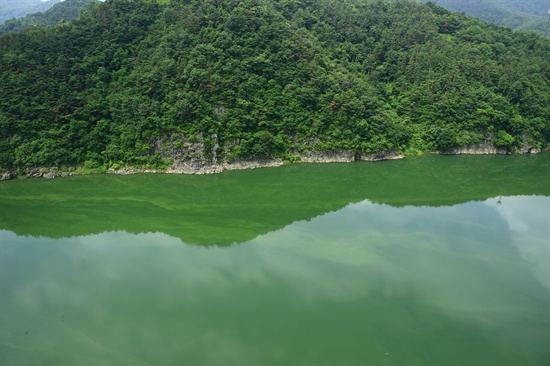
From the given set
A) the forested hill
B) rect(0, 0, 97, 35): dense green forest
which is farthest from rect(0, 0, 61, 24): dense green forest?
the forested hill

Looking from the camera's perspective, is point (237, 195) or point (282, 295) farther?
point (237, 195)

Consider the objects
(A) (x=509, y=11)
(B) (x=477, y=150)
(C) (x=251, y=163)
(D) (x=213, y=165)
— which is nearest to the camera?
(D) (x=213, y=165)

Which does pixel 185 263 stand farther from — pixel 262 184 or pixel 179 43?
pixel 179 43

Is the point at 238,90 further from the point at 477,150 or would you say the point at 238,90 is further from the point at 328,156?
the point at 477,150

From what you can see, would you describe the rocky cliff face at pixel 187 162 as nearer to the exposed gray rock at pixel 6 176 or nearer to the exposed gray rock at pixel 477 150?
the exposed gray rock at pixel 6 176

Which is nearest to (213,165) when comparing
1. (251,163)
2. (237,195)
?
(251,163)

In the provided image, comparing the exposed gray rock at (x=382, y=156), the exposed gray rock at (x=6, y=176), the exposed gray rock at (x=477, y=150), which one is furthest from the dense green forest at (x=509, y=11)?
the exposed gray rock at (x=6, y=176)
